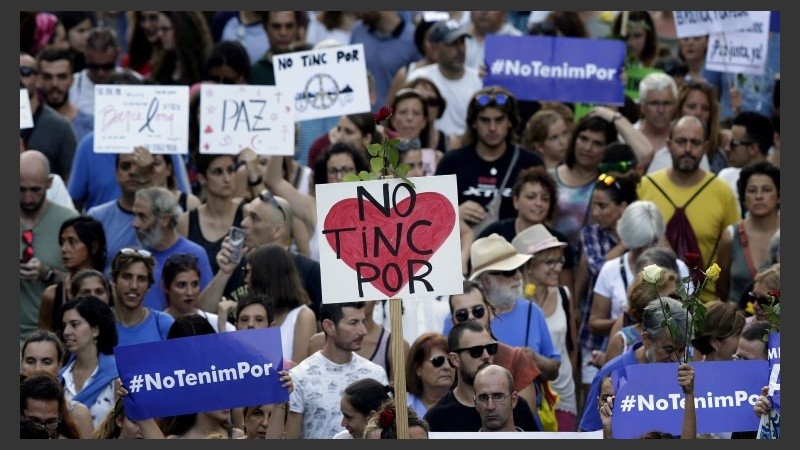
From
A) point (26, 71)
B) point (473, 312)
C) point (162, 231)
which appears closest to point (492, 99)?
point (162, 231)

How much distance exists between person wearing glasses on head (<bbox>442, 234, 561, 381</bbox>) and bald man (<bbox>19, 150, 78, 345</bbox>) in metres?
2.92

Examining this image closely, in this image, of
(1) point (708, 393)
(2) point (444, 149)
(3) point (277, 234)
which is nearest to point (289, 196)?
(3) point (277, 234)

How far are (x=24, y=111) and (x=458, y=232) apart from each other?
5909 millimetres

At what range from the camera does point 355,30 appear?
1806 cm

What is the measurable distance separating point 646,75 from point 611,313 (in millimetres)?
4121

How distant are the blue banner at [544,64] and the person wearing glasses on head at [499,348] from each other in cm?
412

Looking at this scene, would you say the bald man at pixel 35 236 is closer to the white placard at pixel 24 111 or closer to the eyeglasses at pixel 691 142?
the white placard at pixel 24 111

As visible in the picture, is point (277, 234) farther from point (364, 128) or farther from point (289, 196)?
point (364, 128)

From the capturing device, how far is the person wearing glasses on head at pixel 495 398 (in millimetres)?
10680

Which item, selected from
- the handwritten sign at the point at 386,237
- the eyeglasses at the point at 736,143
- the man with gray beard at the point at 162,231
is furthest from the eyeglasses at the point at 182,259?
the eyeglasses at the point at 736,143

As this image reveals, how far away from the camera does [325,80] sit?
51.0 ft

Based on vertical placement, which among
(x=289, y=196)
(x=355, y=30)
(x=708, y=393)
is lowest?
(x=708, y=393)

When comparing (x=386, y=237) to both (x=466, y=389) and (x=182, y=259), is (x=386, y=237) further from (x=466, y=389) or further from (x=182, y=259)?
(x=182, y=259)

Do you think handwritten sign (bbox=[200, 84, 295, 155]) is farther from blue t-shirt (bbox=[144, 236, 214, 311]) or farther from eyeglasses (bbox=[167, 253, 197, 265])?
eyeglasses (bbox=[167, 253, 197, 265])
